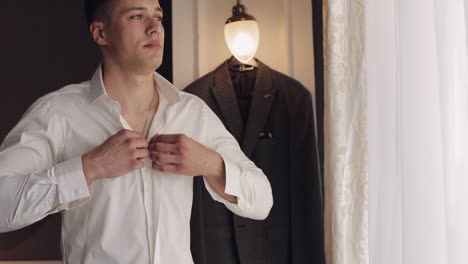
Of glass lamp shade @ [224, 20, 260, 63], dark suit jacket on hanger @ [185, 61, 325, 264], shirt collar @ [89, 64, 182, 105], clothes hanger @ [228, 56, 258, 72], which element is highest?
glass lamp shade @ [224, 20, 260, 63]

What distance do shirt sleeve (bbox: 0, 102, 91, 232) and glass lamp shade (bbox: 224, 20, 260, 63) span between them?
82 cm

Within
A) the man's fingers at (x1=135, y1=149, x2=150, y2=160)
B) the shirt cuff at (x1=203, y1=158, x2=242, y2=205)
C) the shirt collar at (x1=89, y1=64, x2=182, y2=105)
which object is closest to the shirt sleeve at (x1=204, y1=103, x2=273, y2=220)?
the shirt cuff at (x1=203, y1=158, x2=242, y2=205)

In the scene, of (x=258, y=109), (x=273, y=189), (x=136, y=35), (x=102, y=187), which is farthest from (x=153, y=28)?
(x=273, y=189)

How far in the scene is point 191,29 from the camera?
2324 mm

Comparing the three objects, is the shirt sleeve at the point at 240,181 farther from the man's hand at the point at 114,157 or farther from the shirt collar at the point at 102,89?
the man's hand at the point at 114,157

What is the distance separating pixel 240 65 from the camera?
2.24 meters

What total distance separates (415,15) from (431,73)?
0.14 m

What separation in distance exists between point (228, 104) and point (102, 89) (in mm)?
593

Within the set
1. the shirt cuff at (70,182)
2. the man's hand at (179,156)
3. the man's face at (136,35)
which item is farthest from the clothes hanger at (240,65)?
the shirt cuff at (70,182)

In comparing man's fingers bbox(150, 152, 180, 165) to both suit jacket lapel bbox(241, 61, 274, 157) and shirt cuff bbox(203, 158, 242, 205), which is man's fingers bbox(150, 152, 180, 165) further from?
suit jacket lapel bbox(241, 61, 274, 157)

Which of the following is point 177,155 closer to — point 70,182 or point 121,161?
point 121,161

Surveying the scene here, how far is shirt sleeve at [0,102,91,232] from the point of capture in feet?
4.59

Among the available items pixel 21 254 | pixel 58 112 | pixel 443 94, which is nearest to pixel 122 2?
pixel 58 112

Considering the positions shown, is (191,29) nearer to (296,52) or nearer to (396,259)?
(296,52)
